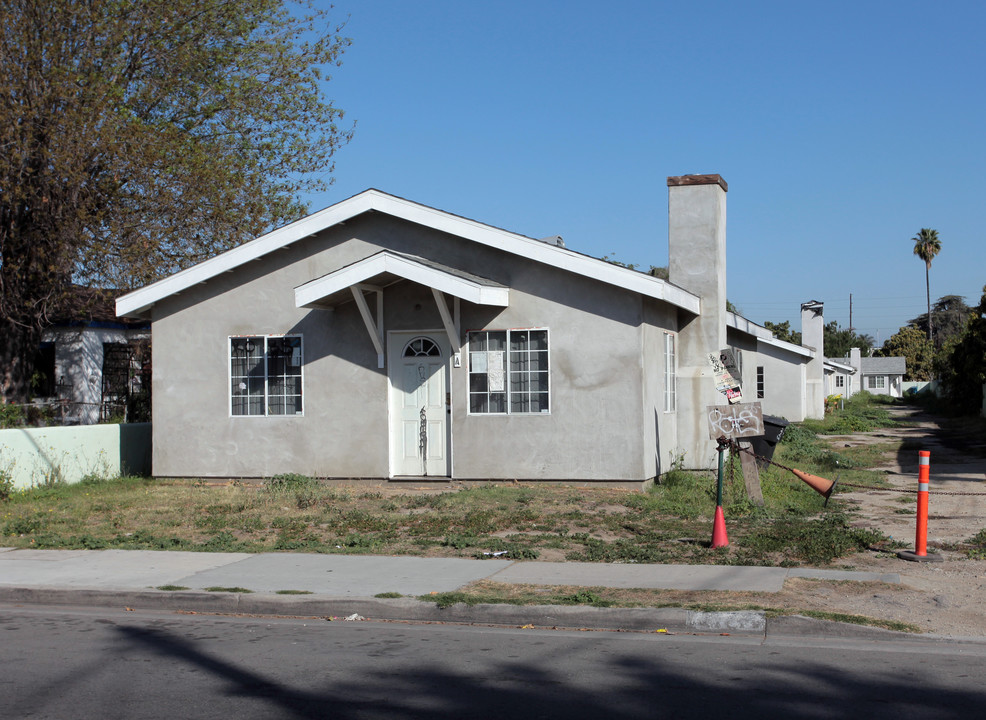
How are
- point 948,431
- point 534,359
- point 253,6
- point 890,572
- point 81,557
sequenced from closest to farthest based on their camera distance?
point 890,572 → point 81,557 → point 534,359 → point 253,6 → point 948,431

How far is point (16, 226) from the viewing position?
21953 millimetres

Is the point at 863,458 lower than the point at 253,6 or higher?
lower

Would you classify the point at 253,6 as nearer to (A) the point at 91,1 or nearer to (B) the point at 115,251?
(A) the point at 91,1

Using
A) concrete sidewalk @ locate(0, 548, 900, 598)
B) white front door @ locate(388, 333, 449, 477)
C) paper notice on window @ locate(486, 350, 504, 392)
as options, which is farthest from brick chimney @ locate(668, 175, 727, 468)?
concrete sidewalk @ locate(0, 548, 900, 598)

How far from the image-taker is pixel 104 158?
21734 millimetres

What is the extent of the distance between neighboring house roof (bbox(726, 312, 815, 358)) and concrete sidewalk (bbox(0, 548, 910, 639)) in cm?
1171

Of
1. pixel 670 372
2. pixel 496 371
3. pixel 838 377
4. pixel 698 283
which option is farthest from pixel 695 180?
pixel 838 377

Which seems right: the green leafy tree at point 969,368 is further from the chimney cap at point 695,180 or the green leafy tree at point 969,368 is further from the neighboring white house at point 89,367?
the neighboring white house at point 89,367

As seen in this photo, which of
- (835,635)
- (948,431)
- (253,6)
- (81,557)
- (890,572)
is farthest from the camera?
(948,431)

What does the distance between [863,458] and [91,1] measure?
20854 millimetres

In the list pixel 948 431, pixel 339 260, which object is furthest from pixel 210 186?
pixel 948 431

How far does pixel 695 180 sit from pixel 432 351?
5276 millimetres

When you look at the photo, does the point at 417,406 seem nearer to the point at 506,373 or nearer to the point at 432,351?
the point at 432,351

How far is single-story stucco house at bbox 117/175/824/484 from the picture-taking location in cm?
1462
